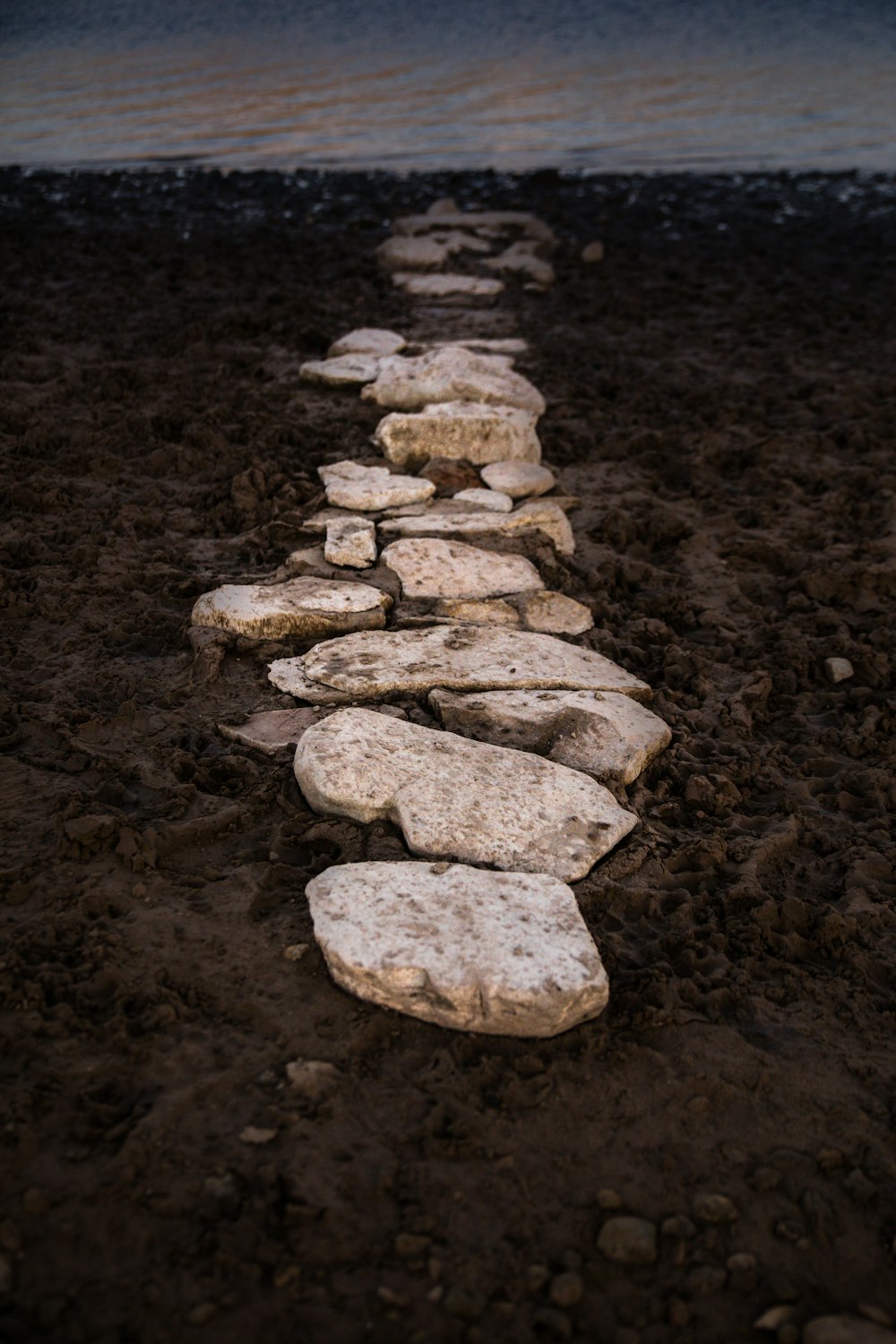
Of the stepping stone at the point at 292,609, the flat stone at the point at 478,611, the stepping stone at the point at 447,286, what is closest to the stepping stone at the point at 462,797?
the stepping stone at the point at 292,609

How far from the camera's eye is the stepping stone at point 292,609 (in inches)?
138

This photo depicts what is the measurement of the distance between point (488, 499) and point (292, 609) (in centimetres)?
131

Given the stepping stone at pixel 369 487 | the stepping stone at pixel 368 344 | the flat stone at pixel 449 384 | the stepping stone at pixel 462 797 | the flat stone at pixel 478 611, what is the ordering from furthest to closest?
the stepping stone at pixel 368 344
the flat stone at pixel 449 384
the stepping stone at pixel 369 487
the flat stone at pixel 478 611
the stepping stone at pixel 462 797

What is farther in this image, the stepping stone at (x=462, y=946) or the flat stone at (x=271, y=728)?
the flat stone at (x=271, y=728)

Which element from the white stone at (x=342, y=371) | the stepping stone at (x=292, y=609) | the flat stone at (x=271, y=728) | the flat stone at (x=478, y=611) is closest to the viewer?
the flat stone at (x=271, y=728)

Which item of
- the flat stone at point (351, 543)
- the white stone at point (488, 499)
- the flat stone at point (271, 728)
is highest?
the flat stone at point (351, 543)

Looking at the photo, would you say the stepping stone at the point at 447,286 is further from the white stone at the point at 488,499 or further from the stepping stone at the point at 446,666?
the stepping stone at the point at 446,666

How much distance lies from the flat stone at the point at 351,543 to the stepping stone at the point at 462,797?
1.12 m

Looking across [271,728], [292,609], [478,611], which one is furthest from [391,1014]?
→ [478,611]

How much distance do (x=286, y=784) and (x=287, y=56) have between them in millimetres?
23110

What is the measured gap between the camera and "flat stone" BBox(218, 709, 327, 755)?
298 centimetres

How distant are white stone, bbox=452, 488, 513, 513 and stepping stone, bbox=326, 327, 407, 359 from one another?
182cm

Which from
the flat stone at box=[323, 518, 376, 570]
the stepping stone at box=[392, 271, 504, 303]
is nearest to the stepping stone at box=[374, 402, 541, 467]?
the flat stone at box=[323, 518, 376, 570]

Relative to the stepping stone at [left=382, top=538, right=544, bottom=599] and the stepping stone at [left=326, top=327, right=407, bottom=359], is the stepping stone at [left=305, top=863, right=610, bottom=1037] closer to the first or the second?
the stepping stone at [left=382, top=538, right=544, bottom=599]
